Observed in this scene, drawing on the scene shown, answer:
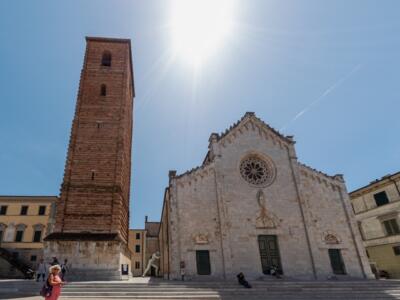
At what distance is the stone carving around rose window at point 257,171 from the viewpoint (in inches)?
914

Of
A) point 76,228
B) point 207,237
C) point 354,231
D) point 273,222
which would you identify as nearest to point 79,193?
point 76,228

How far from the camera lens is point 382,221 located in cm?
2862

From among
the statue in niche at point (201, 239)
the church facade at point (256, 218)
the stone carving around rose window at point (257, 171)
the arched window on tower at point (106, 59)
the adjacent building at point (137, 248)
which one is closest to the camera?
the church facade at point (256, 218)

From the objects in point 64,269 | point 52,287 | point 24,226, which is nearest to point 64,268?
point 64,269

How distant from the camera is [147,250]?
49969 millimetres

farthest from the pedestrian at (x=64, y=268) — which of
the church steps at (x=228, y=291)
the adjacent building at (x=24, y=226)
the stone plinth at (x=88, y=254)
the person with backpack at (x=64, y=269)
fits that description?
Result: the adjacent building at (x=24, y=226)

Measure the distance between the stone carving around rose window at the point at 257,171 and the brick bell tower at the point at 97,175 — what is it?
10.8 metres

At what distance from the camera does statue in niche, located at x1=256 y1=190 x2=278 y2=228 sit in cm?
2142

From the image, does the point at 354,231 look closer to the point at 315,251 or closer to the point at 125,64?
the point at 315,251

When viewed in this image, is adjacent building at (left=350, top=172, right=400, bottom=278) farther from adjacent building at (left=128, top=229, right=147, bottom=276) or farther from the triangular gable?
adjacent building at (left=128, top=229, right=147, bottom=276)

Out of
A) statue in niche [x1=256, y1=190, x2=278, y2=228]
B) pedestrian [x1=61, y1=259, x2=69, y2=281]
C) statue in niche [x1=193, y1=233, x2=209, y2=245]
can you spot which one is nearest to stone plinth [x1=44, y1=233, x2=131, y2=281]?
pedestrian [x1=61, y1=259, x2=69, y2=281]

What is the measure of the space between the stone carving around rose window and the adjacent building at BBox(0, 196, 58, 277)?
92.6ft

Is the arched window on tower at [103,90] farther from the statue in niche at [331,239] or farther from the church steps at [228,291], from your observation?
the statue in niche at [331,239]

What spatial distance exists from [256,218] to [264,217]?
2.28 feet
